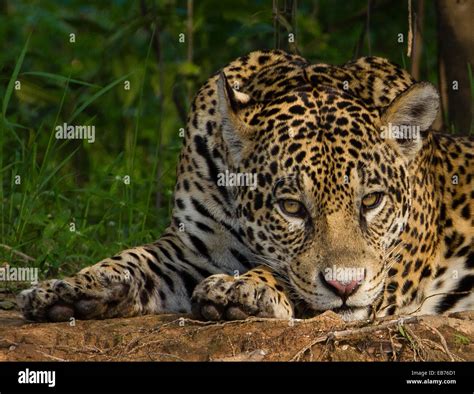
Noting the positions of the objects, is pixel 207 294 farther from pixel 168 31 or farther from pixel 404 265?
pixel 168 31

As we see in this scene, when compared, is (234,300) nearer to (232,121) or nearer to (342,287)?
(342,287)

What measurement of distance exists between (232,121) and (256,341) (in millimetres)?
1450

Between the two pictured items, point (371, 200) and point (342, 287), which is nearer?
point (342, 287)

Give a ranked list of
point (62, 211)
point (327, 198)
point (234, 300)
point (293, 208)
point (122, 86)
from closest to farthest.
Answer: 1. point (234, 300)
2. point (327, 198)
3. point (293, 208)
4. point (62, 211)
5. point (122, 86)

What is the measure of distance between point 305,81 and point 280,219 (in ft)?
3.19

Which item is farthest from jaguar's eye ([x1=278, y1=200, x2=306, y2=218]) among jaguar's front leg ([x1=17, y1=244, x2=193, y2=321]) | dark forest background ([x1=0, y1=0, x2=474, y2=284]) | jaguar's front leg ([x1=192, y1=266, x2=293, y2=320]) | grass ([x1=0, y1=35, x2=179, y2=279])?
grass ([x1=0, y1=35, x2=179, y2=279])

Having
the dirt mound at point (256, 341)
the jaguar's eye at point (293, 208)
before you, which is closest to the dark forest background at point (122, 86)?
the jaguar's eye at point (293, 208)

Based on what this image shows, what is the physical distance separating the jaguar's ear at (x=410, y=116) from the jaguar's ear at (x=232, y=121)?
0.77 m

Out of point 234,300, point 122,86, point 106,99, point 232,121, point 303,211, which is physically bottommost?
point 234,300

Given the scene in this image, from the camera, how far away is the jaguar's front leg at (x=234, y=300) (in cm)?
680

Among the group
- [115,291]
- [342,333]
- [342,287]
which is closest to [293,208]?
[342,287]

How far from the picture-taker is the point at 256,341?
654 centimetres

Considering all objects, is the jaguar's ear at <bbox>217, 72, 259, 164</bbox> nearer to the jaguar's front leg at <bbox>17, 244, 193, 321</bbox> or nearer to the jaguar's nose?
the jaguar's front leg at <bbox>17, 244, 193, 321</bbox>

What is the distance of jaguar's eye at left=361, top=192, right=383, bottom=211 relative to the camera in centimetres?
714
